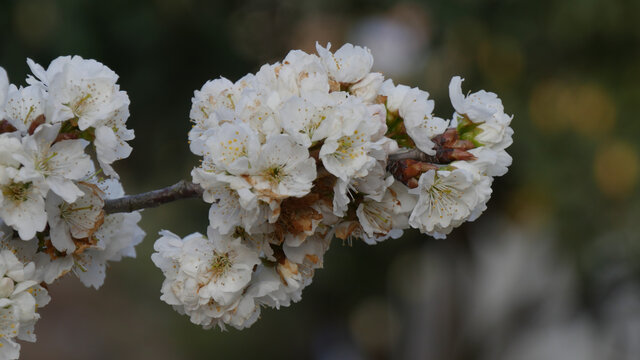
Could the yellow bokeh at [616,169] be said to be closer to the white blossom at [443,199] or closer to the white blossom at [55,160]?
the white blossom at [443,199]

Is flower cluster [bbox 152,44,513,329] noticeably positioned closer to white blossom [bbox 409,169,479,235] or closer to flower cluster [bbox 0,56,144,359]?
white blossom [bbox 409,169,479,235]

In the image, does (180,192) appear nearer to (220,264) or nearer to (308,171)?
(220,264)


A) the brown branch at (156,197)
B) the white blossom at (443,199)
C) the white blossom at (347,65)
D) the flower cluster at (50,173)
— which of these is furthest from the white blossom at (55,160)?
the white blossom at (443,199)

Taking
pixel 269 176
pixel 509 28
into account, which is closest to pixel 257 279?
pixel 269 176

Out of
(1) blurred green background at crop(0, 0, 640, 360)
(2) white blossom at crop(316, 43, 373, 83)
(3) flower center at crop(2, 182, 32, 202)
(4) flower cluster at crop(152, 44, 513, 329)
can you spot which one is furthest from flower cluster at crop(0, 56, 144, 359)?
(1) blurred green background at crop(0, 0, 640, 360)

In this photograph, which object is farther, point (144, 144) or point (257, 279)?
point (144, 144)

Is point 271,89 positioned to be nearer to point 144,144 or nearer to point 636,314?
point 144,144
